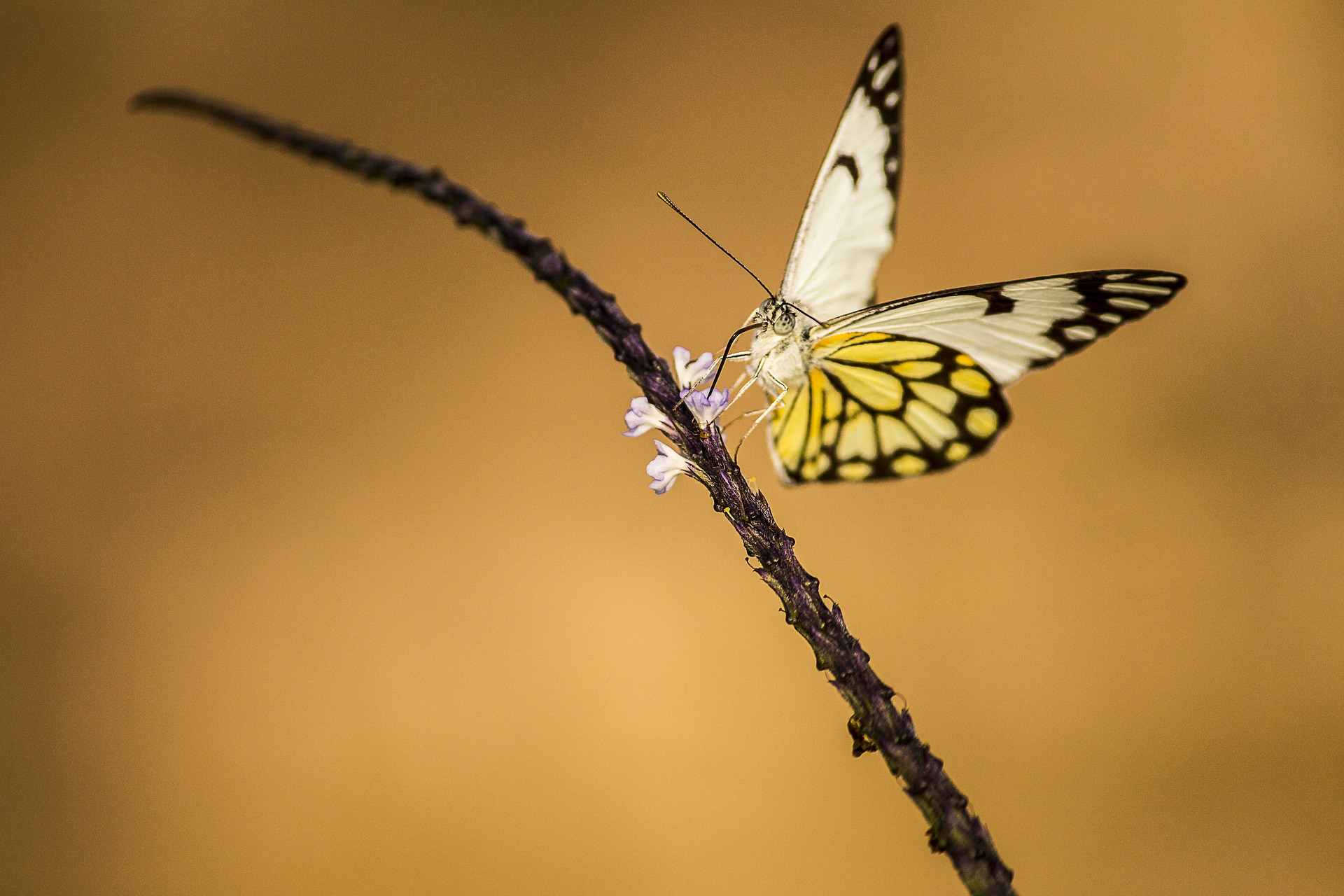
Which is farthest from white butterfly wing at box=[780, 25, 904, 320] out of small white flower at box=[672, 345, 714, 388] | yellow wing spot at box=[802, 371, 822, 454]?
small white flower at box=[672, 345, 714, 388]

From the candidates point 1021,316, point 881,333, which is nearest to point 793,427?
point 881,333

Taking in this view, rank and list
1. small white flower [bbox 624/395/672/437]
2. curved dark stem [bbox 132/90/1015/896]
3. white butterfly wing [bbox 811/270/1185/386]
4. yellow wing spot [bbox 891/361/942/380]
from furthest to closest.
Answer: yellow wing spot [bbox 891/361/942/380]
white butterfly wing [bbox 811/270/1185/386]
small white flower [bbox 624/395/672/437]
curved dark stem [bbox 132/90/1015/896]

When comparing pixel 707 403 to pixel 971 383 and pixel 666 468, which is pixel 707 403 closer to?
pixel 666 468

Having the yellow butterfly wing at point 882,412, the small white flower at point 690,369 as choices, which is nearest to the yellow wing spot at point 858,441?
the yellow butterfly wing at point 882,412

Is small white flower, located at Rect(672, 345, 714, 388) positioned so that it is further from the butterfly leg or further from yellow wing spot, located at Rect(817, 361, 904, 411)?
yellow wing spot, located at Rect(817, 361, 904, 411)

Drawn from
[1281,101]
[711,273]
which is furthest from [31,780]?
[1281,101]

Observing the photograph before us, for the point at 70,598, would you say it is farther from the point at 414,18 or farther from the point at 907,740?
the point at 907,740
